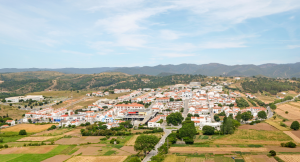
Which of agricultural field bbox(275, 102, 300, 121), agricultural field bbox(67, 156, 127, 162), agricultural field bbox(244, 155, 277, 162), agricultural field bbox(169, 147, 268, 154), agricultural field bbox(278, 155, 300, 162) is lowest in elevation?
agricultural field bbox(67, 156, 127, 162)

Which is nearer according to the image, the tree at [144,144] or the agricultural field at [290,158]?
the agricultural field at [290,158]

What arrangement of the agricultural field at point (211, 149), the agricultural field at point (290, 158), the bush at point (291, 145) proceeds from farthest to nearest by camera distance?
the bush at point (291, 145) → the agricultural field at point (211, 149) → the agricultural field at point (290, 158)

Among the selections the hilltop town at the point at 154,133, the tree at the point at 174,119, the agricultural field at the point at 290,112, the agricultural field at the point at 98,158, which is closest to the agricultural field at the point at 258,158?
the hilltop town at the point at 154,133

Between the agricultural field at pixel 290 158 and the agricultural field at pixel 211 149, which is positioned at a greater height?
the agricultural field at pixel 290 158

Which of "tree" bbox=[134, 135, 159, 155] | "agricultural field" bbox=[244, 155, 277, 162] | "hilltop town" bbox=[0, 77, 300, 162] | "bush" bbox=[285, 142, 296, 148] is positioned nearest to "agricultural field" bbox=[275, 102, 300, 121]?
"hilltop town" bbox=[0, 77, 300, 162]

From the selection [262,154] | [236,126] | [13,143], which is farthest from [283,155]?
[13,143]

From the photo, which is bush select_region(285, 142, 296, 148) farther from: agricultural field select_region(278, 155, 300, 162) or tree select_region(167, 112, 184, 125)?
tree select_region(167, 112, 184, 125)

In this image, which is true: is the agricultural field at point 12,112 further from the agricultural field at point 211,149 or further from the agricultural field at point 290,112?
the agricultural field at point 290,112

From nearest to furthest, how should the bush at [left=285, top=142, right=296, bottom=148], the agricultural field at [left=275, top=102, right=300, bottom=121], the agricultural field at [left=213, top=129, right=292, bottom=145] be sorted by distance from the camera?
the bush at [left=285, top=142, right=296, bottom=148]
the agricultural field at [left=213, top=129, right=292, bottom=145]
the agricultural field at [left=275, top=102, right=300, bottom=121]

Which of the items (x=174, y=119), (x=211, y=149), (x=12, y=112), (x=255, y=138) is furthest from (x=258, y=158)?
(x=12, y=112)

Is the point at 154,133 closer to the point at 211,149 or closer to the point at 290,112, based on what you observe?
the point at 211,149

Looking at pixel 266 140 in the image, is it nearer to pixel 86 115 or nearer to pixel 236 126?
pixel 236 126
